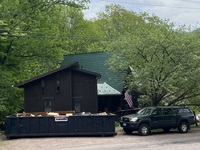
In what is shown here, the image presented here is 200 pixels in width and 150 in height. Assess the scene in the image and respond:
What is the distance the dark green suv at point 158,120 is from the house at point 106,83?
5.43m

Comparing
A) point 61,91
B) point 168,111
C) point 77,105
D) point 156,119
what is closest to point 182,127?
point 168,111

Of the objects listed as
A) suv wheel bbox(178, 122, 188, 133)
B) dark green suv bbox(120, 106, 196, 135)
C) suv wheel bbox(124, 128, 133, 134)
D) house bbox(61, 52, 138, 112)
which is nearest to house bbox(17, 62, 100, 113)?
house bbox(61, 52, 138, 112)

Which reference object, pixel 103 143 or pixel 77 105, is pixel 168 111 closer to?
pixel 103 143

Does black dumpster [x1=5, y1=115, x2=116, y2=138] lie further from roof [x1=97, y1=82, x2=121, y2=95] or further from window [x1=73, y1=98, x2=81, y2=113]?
roof [x1=97, y1=82, x2=121, y2=95]

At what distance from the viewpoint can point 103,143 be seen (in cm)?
1933

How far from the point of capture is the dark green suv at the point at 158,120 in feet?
74.2

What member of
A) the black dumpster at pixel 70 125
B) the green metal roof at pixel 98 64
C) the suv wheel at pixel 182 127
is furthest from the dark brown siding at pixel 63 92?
the suv wheel at pixel 182 127

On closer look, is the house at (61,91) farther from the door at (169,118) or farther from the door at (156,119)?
the door at (169,118)

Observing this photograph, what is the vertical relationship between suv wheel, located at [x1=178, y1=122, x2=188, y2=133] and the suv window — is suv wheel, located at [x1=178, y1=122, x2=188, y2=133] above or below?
below

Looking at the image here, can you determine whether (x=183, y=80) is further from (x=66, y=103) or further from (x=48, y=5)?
(x=48, y=5)

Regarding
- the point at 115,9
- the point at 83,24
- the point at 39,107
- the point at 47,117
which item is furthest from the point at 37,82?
the point at 115,9

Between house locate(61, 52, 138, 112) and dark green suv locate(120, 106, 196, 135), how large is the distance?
5.43m

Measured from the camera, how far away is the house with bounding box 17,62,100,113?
2672 cm

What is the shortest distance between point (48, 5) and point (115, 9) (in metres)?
39.0
